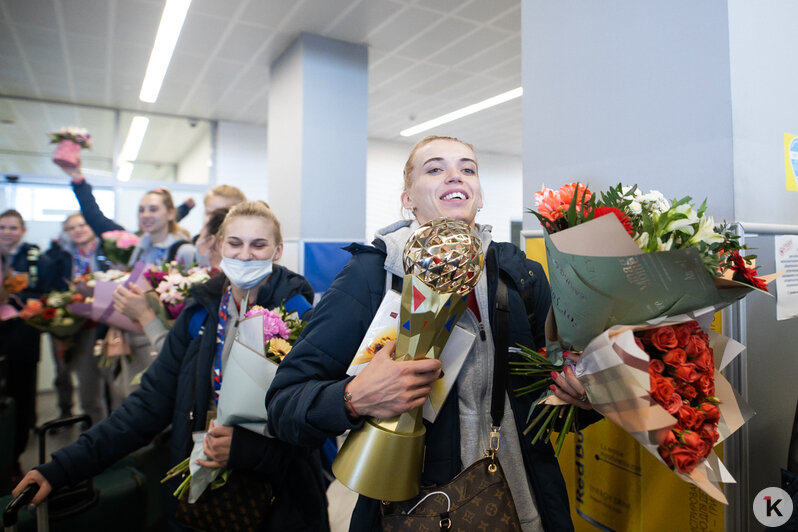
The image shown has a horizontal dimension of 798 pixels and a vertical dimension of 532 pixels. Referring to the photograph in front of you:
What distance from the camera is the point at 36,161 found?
654 cm

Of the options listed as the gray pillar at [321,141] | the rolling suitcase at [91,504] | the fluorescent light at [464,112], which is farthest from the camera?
the fluorescent light at [464,112]

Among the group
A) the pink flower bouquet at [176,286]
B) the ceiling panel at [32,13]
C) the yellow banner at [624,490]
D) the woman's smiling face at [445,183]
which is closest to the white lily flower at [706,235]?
the woman's smiling face at [445,183]

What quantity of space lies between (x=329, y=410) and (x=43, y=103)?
25.1 feet

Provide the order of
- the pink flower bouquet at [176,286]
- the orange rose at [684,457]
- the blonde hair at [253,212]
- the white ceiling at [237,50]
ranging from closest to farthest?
1. the orange rose at [684,457]
2. the blonde hair at [253,212]
3. the pink flower bouquet at [176,286]
4. the white ceiling at [237,50]

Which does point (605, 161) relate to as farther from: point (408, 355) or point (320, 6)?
point (320, 6)

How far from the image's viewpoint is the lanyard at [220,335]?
4.93ft

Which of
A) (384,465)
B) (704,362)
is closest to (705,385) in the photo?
(704,362)

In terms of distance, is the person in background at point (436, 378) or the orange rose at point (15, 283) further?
the orange rose at point (15, 283)

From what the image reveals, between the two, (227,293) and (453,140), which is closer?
(453,140)

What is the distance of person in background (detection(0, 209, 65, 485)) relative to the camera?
11.2 ft

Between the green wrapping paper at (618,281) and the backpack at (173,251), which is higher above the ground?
the backpack at (173,251)

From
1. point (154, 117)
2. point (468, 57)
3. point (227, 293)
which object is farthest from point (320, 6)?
point (154, 117)

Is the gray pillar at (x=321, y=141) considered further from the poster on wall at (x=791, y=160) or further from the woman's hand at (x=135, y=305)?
the poster on wall at (x=791, y=160)

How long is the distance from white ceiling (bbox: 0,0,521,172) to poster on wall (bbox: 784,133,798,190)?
129 inches
